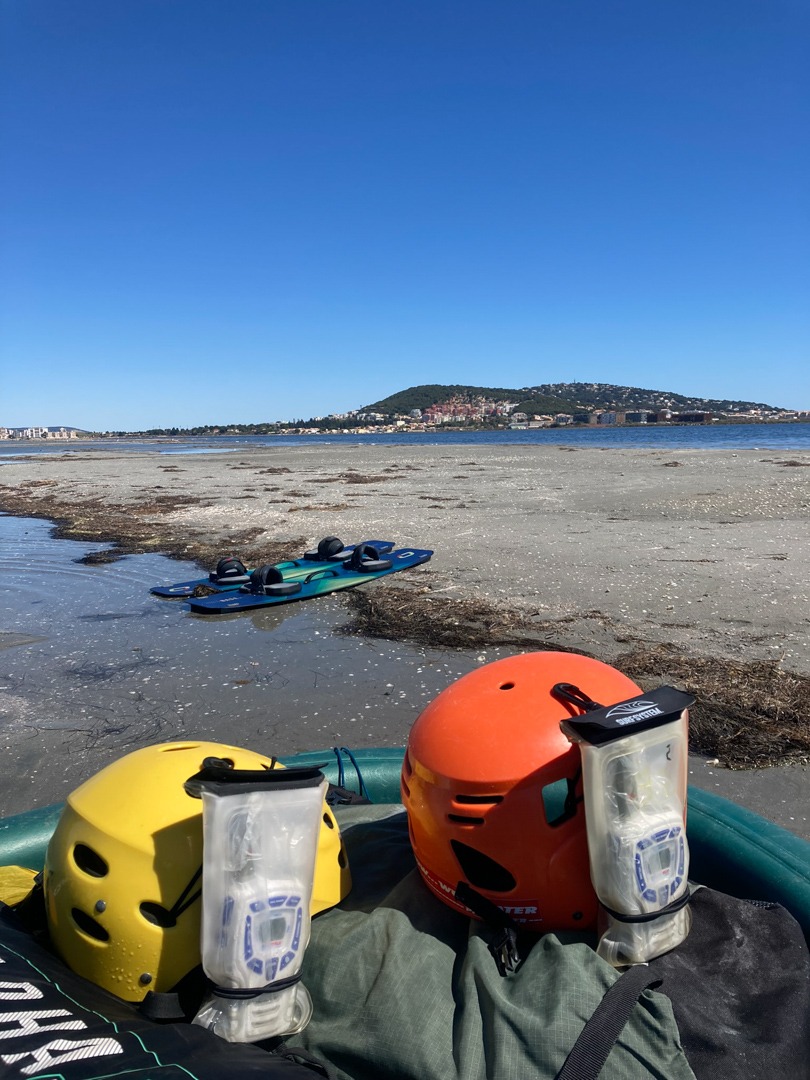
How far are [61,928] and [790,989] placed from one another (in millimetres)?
2216

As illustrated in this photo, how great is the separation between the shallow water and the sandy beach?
2.47ft

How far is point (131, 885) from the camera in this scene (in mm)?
2057

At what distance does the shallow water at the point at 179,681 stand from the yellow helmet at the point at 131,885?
2.31 metres

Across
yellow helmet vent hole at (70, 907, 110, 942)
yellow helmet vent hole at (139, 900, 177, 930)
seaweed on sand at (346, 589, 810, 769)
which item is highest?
yellow helmet vent hole at (139, 900, 177, 930)

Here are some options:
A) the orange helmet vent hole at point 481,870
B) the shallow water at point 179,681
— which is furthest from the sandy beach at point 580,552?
the orange helmet vent hole at point 481,870

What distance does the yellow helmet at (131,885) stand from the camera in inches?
80.8

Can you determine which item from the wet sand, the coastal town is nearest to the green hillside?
the coastal town

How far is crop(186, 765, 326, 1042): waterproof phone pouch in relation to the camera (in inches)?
71.6

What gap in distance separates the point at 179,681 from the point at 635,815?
16.0 ft

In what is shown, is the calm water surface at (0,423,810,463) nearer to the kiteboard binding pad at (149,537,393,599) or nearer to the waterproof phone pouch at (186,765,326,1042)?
the kiteboard binding pad at (149,537,393,599)

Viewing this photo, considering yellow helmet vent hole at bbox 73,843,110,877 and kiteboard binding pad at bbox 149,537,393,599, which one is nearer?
yellow helmet vent hole at bbox 73,843,110,877

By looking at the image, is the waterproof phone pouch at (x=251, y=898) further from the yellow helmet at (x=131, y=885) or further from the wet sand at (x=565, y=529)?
the wet sand at (x=565, y=529)

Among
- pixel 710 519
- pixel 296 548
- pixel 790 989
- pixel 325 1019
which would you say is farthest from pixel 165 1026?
pixel 710 519

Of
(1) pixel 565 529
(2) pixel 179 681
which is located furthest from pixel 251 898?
(1) pixel 565 529
